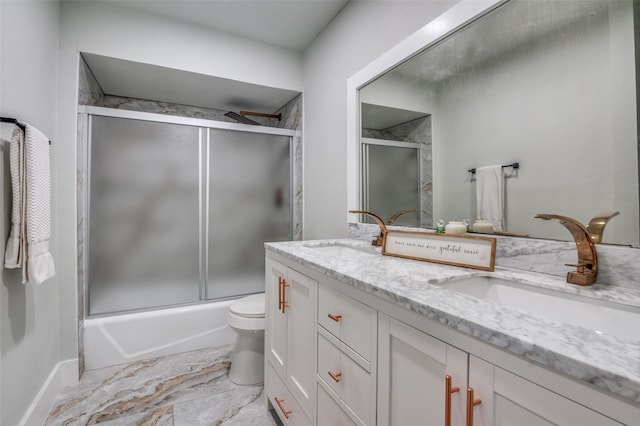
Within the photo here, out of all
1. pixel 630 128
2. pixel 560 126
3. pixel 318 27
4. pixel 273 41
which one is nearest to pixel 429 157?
pixel 560 126

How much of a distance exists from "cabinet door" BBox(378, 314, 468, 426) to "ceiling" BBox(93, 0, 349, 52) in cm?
213

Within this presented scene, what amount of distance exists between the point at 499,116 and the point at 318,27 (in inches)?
67.6

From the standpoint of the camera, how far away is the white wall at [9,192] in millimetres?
1246

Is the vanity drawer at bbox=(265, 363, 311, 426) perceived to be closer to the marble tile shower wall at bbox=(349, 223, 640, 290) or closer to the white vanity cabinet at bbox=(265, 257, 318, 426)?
the white vanity cabinet at bbox=(265, 257, 318, 426)

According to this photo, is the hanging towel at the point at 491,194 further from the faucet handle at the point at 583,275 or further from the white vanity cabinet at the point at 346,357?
the white vanity cabinet at the point at 346,357

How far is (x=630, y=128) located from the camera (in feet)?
2.66

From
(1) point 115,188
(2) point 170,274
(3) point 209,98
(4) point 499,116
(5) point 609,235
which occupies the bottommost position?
(2) point 170,274

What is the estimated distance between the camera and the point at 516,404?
504 millimetres

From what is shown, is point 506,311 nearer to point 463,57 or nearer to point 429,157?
point 429,157

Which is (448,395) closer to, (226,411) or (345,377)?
(345,377)

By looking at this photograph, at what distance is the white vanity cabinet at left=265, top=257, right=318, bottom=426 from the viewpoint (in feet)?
3.88

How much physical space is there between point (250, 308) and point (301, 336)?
2.46ft

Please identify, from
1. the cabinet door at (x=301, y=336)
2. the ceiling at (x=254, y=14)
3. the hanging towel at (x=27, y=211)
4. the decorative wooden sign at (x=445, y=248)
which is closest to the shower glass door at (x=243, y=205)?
the ceiling at (x=254, y=14)

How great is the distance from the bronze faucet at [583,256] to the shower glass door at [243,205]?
211cm
